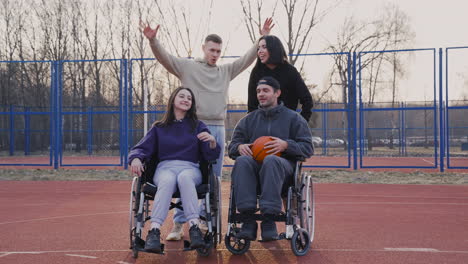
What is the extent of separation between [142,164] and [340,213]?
277cm

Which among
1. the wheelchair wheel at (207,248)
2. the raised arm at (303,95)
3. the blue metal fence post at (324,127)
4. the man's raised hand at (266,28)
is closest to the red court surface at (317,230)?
the wheelchair wheel at (207,248)

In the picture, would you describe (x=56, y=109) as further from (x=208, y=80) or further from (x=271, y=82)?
(x=271, y=82)

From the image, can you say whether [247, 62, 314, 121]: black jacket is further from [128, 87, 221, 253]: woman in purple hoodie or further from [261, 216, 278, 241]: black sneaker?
[261, 216, 278, 241]: black sneaker

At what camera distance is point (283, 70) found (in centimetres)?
397

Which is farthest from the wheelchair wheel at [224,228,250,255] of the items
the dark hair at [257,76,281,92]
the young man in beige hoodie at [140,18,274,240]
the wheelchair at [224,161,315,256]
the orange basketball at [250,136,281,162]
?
the dark hair at [257,76,281,92]

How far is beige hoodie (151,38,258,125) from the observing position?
415 cm

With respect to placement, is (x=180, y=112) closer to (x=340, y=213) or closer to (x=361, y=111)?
(x=340, y=213)

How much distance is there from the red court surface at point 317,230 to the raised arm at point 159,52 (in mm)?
1477

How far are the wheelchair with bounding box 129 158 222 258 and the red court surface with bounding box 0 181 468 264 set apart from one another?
12cm

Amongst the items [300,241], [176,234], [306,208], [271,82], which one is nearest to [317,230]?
[306,208]

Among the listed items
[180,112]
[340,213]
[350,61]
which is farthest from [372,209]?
[350,61]

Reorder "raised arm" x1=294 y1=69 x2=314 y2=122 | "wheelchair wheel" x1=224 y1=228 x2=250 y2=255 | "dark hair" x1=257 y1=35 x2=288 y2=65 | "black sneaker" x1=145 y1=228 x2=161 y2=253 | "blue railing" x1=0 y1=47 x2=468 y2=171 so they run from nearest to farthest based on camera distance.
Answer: "black sneaker" x1=145 y1=228 x2=161 y2=253
"wheelchair wheel" x1=224 y1=228 x2=250 y2=255
"dark hair" x1=257 y1=35 x2=288 y2=65
"raised arm" x1=294 y1=69 x2=314 y2=122
"blue railing" x1=0 y1=47 x2=468 y2=171

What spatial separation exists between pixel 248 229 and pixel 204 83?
1435 mm

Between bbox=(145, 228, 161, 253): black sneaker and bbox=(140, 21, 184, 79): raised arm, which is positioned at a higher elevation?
bbox=(140, 21, 184, 79): raised arm
